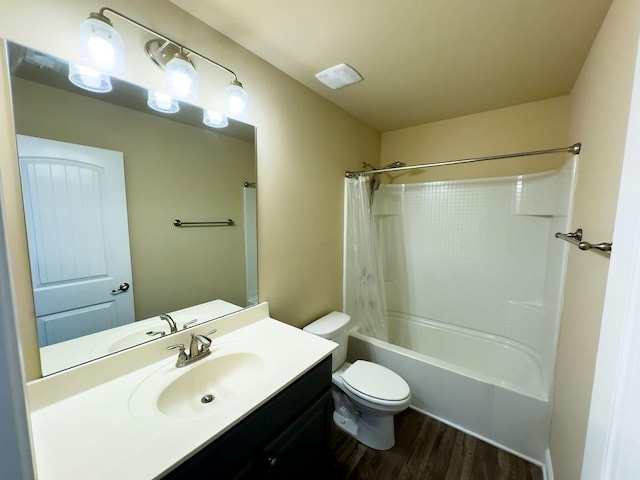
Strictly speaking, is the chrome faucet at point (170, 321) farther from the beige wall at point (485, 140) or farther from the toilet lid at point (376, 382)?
the beige wall at point (485, 140)

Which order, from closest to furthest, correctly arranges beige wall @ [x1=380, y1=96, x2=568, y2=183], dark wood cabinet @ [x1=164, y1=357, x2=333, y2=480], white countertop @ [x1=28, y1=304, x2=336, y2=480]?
1. white countertop @ [x1=28, y1=304, x2=336, y2=480]
2. dark wood cabinet @ [x1=164, y1=357, x2=333, y2=480]
3. beige wall @ [x1=380, y1=96, x2=568, y2=183]

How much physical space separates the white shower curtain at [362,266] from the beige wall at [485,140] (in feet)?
2.05

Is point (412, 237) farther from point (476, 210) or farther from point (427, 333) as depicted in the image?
point (427, 333)

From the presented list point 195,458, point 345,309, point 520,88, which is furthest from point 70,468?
point 520,88

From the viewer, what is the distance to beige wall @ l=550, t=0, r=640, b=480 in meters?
0.89

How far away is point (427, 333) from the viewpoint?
2490 mm

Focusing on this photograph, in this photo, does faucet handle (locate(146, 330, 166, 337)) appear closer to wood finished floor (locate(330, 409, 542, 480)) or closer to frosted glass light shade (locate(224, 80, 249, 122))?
frosted glass light shade (locate(224, 80, 249, 122))

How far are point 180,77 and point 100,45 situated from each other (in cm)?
26

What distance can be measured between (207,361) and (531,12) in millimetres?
2034

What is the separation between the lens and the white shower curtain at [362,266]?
7.25ft

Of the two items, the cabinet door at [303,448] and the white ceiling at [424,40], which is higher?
the white ceiling at [424,40]

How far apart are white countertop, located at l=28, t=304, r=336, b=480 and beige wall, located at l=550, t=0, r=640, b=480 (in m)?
1.03

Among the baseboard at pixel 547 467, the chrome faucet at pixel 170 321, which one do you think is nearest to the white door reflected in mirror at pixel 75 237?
the chrome faucet at pixel 170 321

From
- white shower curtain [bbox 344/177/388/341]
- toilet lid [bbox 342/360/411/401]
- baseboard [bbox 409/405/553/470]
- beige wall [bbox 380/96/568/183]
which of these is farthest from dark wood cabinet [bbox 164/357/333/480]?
beige wall [bbox 380/96/568/183]
